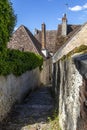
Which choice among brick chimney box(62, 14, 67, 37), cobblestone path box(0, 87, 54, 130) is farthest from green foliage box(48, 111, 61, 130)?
brick chimney box(62, 14, 67, 37)

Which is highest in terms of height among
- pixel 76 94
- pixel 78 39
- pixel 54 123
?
pixel 78 39

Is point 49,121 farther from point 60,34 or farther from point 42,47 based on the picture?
point 42,47

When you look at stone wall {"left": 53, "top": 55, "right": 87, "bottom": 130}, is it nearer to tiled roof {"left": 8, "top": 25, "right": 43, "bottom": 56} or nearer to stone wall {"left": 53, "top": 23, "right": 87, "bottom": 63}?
stone wall {"left": 53, "top": 23, "right": 87, "bottom": 63}

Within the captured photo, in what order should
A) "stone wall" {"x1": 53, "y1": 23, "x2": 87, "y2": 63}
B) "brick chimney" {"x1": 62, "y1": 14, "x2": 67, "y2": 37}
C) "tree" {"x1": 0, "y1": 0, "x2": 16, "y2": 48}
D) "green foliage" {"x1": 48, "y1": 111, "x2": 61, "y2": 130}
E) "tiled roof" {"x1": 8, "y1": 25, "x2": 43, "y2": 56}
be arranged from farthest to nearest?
"tiled roof" {"x1": 8, "y1": 25, "x2": 43, "y2": 56}, "brick chimney" {"x1": 62, "y1": 14, "x2": 67, "y2": 37}, "stone wall" {"x1": 53, "y1": 23, "x2": 87, "y2": 63}, "tree" {"x1": 0, "y1": 0, "x2": 16, "y2": 48}, "green foliage" {"x1": 48, "y1": 111, "x2": 61, "y2": 130}

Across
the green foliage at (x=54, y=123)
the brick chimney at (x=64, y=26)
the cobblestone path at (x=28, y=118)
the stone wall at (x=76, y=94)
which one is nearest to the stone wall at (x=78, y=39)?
the brick chimney at (x=64, y=26)

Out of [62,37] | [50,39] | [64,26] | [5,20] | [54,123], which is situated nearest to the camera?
[54,123]

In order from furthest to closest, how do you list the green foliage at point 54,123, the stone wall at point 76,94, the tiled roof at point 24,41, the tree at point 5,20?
the tiled roof at point 24,41 < the tree at point 5,20 < the green foliage at point 54,123 < the stone wall at point 76,94

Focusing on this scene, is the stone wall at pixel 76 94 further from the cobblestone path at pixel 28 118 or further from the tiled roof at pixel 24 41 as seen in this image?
the tiled roof at pixel 24 41

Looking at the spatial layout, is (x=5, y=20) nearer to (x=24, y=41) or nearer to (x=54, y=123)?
(x=54, y=123)

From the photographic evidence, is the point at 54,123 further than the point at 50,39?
No

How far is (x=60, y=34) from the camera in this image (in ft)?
112

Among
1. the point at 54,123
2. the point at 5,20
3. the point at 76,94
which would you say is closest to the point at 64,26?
the point at 5,20

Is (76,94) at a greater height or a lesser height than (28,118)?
greater

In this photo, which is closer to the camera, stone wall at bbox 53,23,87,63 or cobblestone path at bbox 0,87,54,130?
cobblestone path at bbox 0,87,54,130
